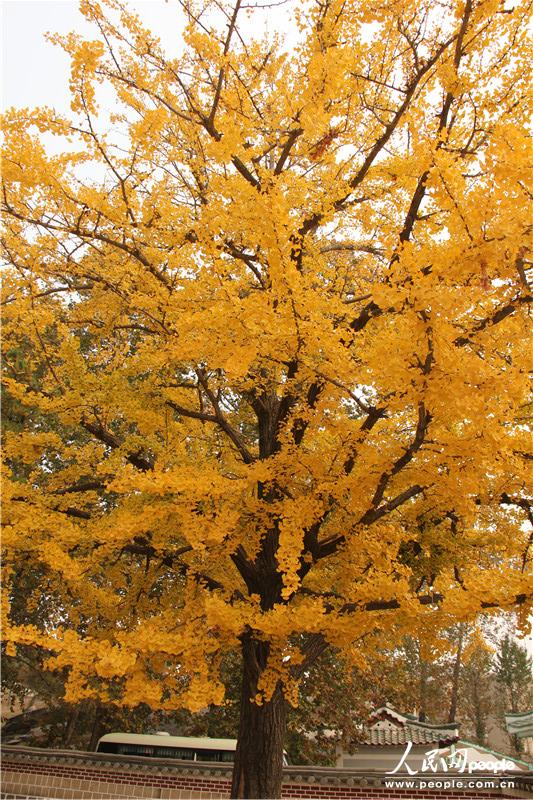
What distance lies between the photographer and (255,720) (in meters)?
4.88

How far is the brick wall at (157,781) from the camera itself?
8.34 meters

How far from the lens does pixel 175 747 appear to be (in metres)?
11.5

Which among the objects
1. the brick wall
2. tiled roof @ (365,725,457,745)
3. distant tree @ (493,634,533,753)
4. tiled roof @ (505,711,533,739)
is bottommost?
the brick wall

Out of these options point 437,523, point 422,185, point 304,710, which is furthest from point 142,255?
point 304,710

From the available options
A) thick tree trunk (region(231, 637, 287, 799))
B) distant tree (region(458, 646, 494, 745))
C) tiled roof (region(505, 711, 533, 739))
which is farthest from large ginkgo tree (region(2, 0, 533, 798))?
distant tree (region(458, 646, 494, 745))

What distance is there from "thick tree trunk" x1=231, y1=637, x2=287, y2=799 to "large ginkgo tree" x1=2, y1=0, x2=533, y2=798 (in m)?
0.02

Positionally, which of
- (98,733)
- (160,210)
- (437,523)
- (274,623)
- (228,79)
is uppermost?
(228,79)

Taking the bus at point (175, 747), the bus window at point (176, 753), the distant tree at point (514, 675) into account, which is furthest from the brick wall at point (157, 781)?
the distant tree at point (514, 675)

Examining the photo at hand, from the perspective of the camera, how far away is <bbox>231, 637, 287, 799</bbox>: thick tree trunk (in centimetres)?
470

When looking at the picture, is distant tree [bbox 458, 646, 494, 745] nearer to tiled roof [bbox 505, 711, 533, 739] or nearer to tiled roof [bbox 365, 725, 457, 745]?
tiled roof [bbox 365, 725, 457, 745]

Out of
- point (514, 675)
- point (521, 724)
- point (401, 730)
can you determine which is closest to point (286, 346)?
point (521, 724)

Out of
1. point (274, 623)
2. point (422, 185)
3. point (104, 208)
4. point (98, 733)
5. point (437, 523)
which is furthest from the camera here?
point (98, 733)

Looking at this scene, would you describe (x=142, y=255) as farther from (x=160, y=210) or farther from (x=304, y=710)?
(x=304, y=710)

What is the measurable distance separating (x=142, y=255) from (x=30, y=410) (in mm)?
7580
